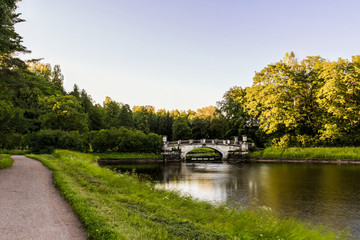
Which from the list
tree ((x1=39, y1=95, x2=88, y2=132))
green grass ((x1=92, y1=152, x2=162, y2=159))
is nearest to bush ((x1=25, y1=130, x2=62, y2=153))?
green grass ((x1=92, y1=152, x2=162, y2=159))

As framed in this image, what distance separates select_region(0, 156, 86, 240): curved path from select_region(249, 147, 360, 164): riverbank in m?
38.5

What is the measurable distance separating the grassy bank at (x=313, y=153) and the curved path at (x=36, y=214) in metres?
38.9

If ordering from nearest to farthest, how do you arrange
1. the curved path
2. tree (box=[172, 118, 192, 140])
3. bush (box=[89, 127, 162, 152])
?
the curved path → bush (box=[89, 127, 162, 152]) → tree (box=[172, 118, 192, 140])

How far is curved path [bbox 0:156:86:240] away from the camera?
6.06 metres

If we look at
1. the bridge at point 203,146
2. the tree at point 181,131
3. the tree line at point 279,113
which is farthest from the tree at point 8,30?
the tree at point 181,131

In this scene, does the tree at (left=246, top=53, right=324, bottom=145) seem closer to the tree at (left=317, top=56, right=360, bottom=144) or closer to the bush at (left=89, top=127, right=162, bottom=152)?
the tree at (left=317, top=56, right=360, bottom=144)

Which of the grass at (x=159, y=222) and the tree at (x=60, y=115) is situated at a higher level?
the tree at (x=60, y=115)

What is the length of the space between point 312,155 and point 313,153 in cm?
50

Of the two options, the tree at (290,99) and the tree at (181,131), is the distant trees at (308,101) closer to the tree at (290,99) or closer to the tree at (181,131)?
the tree at (290,99)

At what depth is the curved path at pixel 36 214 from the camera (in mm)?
6062

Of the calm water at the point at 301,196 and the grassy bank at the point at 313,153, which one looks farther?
the grassy bank at the point at 313,153

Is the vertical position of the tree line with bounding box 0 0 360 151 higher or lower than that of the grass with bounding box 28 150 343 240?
higher

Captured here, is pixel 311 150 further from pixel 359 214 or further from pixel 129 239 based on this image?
pixel 129 239

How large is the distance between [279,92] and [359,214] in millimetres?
36047
